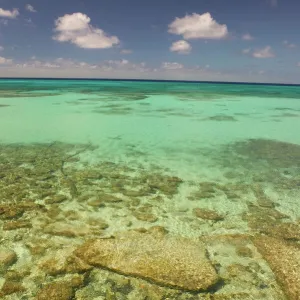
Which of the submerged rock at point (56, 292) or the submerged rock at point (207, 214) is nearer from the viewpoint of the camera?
the submerged rock at point (56, 292)

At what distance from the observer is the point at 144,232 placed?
5.10 meters

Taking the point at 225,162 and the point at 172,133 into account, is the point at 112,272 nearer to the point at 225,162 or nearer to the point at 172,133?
the point at 225,162

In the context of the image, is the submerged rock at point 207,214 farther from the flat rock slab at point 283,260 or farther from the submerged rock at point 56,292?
the submerged rock at point 56,292

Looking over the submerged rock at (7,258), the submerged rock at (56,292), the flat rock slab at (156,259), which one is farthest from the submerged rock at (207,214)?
the submerged rock at (7,258)

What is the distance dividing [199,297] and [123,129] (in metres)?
11.3

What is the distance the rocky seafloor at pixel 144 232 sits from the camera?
3822 millimetres

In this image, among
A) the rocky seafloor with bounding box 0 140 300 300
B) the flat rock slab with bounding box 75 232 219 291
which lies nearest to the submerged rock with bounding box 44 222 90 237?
the rocky seafloor with bounding box 0 140 300 300

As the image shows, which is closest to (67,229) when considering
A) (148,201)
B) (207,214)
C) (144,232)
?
(144,232)

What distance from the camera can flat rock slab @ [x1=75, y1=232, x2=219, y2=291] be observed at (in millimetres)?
3865

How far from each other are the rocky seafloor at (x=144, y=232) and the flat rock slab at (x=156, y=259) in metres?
0.01

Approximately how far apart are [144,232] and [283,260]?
2057mm

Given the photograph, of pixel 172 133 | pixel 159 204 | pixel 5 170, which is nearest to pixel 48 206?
pixel 159 204

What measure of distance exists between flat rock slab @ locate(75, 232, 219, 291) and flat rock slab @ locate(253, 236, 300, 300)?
0.83 metres

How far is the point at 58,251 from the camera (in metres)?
4.48
